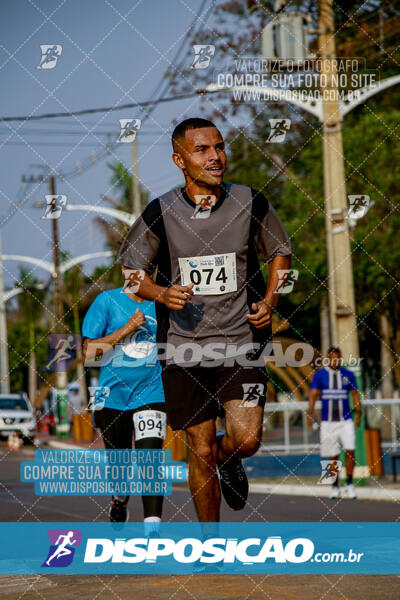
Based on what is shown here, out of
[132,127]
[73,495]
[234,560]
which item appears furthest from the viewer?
[73,495]

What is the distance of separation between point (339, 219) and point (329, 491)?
11.8ft

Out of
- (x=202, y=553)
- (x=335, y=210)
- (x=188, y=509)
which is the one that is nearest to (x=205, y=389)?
(x=202, y=553)

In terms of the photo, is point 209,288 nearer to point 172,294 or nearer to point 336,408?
point 172,294

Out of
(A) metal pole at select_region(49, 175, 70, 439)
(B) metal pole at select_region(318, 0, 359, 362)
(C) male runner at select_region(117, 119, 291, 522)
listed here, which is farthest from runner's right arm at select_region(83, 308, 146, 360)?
(A) metal pole at select_region(49, 175, 70, 439)

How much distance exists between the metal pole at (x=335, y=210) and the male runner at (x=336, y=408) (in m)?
1.09

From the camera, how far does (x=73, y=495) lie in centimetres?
1381

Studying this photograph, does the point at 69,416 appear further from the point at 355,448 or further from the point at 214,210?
the point at 214,210

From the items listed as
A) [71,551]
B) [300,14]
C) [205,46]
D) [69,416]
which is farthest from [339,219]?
[69,416]

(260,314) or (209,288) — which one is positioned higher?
(209,288)

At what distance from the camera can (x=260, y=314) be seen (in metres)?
5.53

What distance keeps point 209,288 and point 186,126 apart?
0.83 m

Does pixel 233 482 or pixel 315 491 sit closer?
pixel 233 482

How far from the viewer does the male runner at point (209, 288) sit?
5695 millimetres

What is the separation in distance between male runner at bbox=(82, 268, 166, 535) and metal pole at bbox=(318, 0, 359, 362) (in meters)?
7.90
